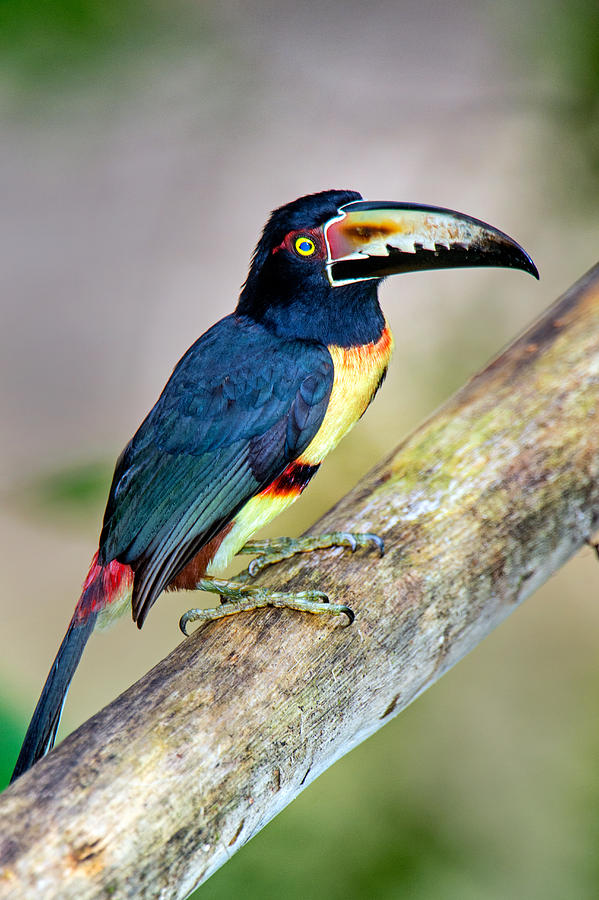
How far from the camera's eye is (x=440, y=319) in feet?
9.23

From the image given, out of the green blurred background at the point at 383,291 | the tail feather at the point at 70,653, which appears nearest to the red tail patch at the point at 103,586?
the tail feather at the point at 70,653

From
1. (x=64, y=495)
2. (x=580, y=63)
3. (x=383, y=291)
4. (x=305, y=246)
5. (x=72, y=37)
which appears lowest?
(x=305, y=246)

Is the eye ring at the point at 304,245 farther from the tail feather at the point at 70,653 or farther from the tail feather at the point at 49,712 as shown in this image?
the tail feather at the point at 49,712

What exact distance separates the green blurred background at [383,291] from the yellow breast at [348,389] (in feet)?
2.58

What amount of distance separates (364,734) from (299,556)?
429 millimetres

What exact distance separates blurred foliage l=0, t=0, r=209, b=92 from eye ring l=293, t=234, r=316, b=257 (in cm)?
87

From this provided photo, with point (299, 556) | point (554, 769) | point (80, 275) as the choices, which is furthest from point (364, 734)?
point (80, 275)

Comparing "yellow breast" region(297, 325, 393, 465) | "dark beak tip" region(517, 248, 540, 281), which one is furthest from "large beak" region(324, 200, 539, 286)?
"yellow breast" region(297, 325, 393, 465)

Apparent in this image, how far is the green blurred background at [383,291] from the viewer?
7.79 feet

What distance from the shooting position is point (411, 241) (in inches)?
72.4

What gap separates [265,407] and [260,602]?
41 cm

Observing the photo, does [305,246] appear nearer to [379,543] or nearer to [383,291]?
[379,543]

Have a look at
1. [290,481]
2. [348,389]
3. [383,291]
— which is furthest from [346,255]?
[383,291]

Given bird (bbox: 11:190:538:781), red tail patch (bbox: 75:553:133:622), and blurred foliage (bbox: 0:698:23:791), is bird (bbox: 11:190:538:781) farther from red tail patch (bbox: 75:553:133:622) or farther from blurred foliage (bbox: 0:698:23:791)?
blurred foliage (bbox: 0:698:23:791)
